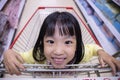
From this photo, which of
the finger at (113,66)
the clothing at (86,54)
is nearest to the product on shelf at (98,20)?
the clothing at (86,54)

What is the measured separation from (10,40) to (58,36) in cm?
97

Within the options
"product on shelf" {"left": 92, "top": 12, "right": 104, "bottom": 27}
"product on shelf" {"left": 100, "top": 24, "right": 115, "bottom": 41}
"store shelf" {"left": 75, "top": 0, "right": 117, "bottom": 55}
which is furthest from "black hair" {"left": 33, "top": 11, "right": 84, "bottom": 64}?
"product on shelf" {"left": 92, "top": 12, "right": 104, "bottom": 27}

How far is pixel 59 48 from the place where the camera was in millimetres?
1003

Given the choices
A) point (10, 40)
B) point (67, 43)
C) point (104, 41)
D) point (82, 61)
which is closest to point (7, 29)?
point (10, 40)

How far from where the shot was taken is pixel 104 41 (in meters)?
2.09

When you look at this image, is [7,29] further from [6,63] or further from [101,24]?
[6,63]

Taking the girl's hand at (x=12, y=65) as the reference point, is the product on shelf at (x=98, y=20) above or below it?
above

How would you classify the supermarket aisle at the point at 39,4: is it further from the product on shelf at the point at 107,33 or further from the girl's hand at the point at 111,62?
the girl's hand at the point at 111,62

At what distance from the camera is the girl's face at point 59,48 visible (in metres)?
1.01

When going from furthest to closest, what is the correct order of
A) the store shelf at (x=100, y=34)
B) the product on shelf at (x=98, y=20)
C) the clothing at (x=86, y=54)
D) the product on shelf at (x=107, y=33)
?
1. the product on shelf at (x=98, y=20)
2. the product on shelf at (x=107, y=33)
3. the store shelf at (x=100, y=34)
4. the clothing at (x=86, y=54)

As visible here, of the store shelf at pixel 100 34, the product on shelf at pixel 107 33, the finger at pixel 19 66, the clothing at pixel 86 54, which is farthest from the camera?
the product on shelf at pixel 107 33

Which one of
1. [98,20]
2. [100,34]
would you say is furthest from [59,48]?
[98,20]

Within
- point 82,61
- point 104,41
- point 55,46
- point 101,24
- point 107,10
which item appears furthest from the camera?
point 101,24

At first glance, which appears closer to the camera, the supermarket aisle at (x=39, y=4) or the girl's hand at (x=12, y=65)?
the girl's hand at (x=12, y=65)
